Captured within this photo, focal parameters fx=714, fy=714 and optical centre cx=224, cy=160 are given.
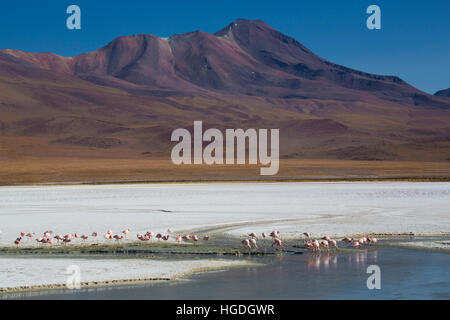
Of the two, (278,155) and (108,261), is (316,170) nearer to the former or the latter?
(278,155)

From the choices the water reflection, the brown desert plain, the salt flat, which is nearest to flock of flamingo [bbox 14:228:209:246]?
the salt flat

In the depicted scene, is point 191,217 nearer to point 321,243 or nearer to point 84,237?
point 84,237

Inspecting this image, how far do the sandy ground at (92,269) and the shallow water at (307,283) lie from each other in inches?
21.8

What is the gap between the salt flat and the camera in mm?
18609

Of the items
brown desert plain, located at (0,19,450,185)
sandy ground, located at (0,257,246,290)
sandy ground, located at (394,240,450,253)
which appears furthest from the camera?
brown desert plain, located at (0,19,450,185)

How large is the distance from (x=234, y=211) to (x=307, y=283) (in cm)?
1278

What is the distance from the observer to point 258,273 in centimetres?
1180

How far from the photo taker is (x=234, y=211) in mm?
23562

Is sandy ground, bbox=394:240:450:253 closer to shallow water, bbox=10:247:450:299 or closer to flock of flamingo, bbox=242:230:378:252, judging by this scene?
flock of flamingo, bbox=242:230:378:252

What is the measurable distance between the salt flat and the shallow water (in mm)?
4300

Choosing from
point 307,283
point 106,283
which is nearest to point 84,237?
point 106,283

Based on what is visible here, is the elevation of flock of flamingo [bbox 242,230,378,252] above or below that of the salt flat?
below

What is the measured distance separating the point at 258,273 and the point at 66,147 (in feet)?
315
